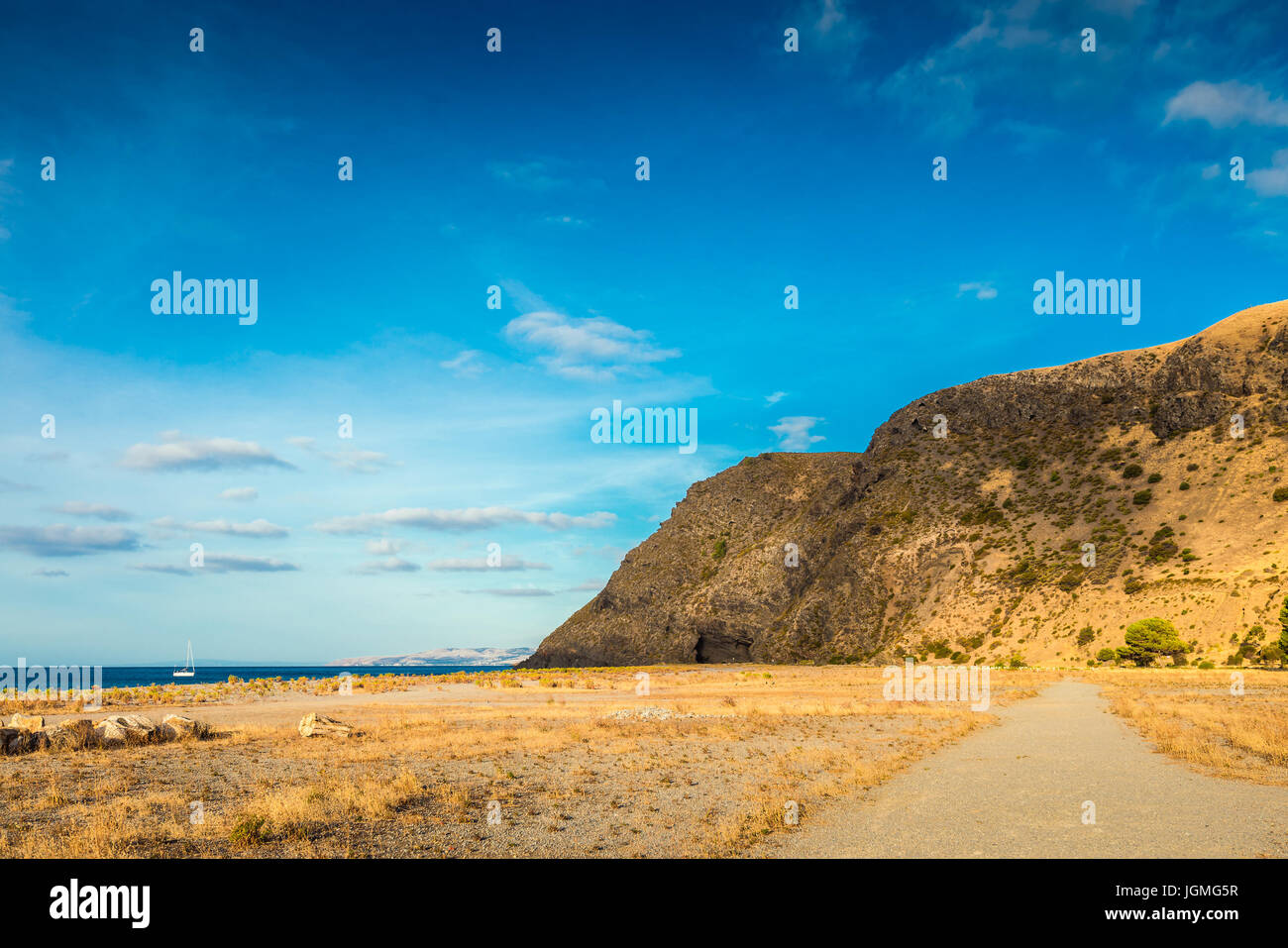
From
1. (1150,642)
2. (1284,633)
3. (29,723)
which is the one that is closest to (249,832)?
(29,723)

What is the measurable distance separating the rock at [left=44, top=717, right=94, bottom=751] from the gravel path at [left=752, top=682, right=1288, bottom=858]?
20.9 m

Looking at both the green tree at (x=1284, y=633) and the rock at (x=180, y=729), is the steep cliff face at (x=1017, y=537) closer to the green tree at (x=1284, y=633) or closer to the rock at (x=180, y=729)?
the green tree at (x=1284, y=633)

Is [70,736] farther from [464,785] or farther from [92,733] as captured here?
[464,785]

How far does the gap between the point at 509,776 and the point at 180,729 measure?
13.9 meters

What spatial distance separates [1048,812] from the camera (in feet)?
37.8

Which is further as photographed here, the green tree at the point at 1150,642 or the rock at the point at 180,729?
the green tree at the point at 1150,642

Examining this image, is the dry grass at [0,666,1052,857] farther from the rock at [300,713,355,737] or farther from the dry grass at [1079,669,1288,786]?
the dry grass at [1079,669,1288,786]

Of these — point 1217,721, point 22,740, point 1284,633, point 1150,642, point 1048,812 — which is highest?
point 1048,812

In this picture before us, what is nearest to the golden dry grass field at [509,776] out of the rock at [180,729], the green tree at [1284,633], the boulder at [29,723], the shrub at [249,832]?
the shrub at [249,832]

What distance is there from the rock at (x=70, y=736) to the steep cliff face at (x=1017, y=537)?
75804mm

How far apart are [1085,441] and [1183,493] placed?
19150 mm

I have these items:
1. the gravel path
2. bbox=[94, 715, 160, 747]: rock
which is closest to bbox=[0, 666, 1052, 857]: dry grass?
bbox=[94, 715, 160, 747]: rock

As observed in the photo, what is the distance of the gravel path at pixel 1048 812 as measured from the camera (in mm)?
9227

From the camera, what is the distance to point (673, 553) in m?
139
